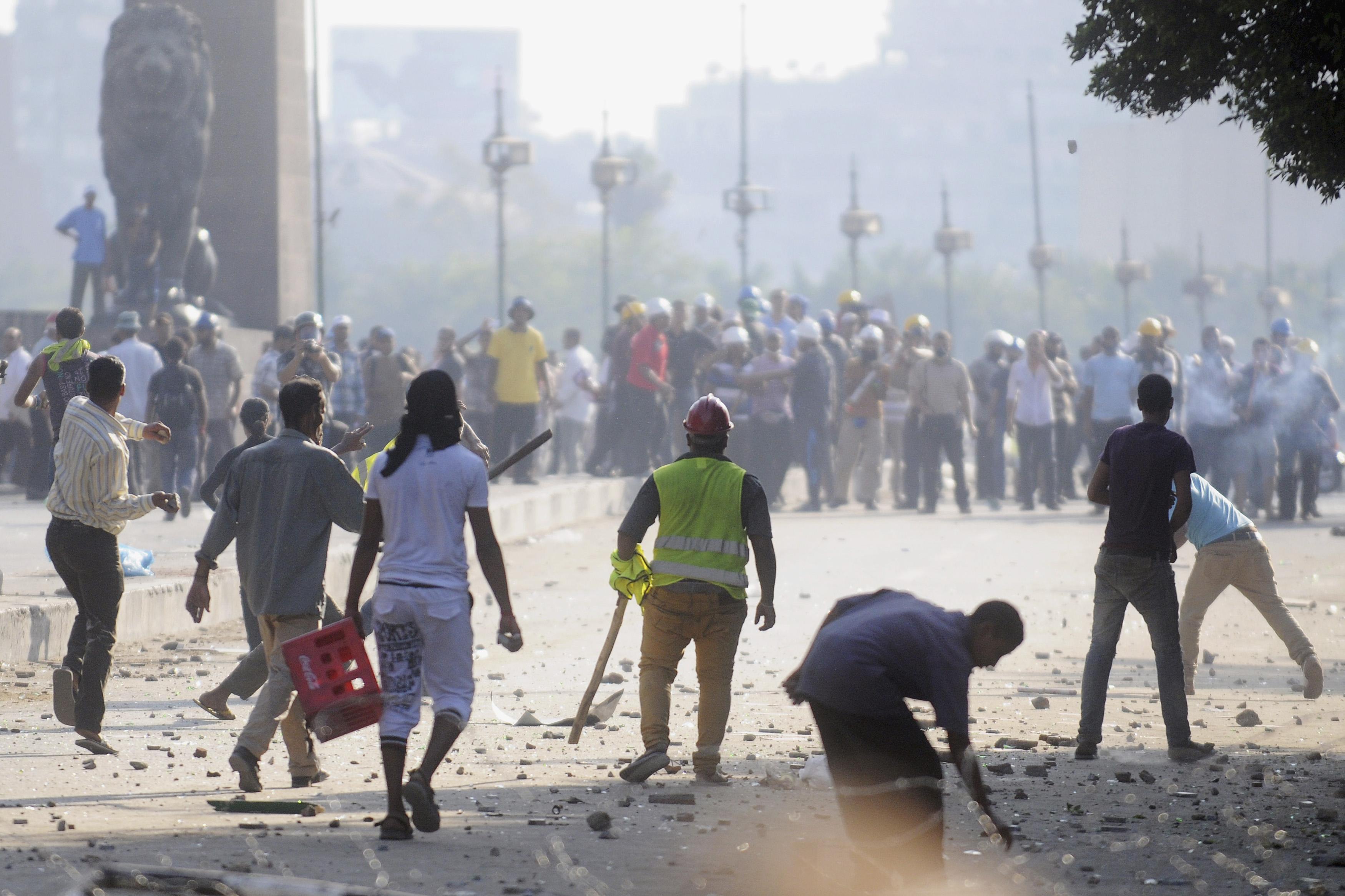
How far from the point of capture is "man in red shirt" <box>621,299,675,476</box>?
21.3m

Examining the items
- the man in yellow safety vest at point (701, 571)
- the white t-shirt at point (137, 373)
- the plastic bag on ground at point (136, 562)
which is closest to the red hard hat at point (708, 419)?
the man in yellow safety vest at point (701, 571)

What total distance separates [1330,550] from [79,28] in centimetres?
15694

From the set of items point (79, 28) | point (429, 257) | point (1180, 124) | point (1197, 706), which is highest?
point (79, 28)

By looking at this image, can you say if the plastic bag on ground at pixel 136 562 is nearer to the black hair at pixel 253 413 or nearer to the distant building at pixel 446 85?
the black hair at pixel 253 413

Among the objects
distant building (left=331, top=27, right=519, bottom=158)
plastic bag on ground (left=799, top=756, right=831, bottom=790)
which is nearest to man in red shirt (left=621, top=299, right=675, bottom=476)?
plastic bag on ground (left=799, top=756, right=831, bottom=790)

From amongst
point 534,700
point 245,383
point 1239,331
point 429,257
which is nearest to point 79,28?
point 429,257

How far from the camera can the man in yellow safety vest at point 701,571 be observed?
7500mm

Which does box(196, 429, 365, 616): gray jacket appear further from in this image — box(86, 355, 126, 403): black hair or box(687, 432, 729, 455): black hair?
box(687, 432, 729, 455): black hair

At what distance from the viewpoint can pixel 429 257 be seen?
128125mm

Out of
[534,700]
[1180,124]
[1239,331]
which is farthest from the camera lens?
[1180,124]

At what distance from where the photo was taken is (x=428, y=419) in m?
6.34

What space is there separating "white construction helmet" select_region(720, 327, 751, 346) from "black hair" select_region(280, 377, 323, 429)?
14179 millimetres

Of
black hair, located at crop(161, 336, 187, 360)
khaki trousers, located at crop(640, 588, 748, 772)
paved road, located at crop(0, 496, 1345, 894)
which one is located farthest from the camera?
black hair, located at crop(161, 336, 187, 360)

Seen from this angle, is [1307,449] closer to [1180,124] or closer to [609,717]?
[609,717]
